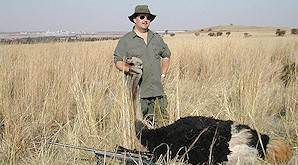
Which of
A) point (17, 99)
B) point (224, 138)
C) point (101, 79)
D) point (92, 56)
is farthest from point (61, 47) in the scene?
point (224, 138)

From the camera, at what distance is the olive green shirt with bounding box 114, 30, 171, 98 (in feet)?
13.5

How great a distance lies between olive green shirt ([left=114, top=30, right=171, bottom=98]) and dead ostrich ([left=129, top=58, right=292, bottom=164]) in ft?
3.77

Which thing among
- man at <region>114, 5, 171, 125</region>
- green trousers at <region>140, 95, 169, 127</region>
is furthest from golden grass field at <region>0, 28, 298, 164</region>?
man at <region>114, 5, 171, 125</region>

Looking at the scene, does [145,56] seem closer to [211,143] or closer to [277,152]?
[211,143]

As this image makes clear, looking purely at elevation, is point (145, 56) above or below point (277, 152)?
above

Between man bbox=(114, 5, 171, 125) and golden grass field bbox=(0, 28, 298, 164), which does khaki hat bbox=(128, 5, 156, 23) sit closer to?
man bbox=(114, 5, 171, 125)

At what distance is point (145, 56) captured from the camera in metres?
4.13

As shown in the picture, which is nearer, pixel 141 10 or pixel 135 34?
pixel 141 10

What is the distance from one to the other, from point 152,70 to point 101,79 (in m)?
1.27

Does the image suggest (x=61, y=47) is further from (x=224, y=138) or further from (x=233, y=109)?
(x=224, y=138)

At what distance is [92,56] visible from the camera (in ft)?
28.5

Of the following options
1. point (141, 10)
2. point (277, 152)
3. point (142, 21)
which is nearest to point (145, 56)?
point (142, 21)

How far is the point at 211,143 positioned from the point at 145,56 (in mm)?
1577

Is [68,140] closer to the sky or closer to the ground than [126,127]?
closer to the ground
